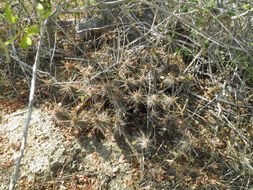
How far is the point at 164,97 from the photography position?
2441mm

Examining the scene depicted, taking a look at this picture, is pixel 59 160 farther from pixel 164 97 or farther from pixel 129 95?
pixel 164 97

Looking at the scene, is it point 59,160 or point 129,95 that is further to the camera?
point 129,95

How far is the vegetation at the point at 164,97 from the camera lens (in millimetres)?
2301

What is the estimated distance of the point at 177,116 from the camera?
8.12 ft

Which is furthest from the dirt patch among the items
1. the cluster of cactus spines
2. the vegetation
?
the cluster of cactus spines

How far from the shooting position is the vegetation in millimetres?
2301

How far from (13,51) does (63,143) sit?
1070mm

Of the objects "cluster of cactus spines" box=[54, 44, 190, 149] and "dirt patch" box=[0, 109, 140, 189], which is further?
"cluster of cactus spines" box=[54, 44, 190, 149]

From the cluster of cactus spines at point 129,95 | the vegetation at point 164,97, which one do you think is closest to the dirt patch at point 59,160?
the vegetation at point 164,97

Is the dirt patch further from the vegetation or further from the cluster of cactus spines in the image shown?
the cluster of cactus spines

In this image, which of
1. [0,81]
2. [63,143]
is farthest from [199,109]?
[0,81]

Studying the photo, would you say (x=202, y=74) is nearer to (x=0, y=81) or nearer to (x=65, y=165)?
(x=65, y=165)

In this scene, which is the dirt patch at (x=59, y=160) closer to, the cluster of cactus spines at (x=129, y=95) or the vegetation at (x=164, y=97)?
the vegetation at (x=164, y=97)

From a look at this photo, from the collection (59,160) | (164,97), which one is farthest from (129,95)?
(59,160)
